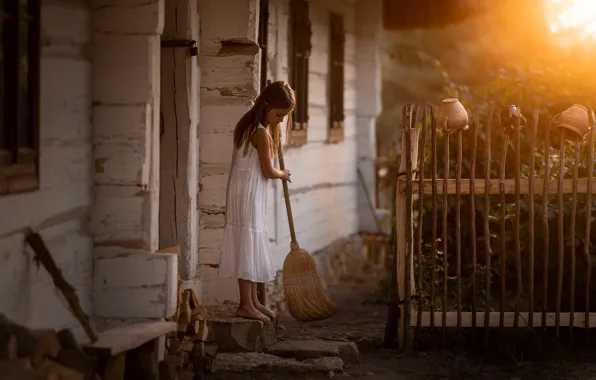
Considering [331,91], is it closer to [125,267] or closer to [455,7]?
[455,7]

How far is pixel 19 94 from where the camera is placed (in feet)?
19.2

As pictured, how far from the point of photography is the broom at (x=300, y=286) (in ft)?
27.3

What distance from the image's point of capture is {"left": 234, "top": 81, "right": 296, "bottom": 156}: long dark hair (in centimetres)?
789

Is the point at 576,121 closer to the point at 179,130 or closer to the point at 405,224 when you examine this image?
the point at 405,224

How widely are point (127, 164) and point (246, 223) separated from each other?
1.42 metres

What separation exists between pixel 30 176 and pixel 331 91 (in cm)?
804

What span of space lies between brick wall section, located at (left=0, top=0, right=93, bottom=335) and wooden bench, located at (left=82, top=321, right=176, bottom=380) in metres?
0.34

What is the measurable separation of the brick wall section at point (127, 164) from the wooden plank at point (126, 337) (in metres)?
0.20

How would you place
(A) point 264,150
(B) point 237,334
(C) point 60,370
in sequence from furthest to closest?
(B) point 237,334 < (A) point 264,150 < (C) point 60,370

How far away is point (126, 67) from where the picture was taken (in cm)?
670

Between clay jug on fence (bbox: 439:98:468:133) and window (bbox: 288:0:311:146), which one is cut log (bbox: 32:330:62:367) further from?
window (bbox: 288:0:311:146)

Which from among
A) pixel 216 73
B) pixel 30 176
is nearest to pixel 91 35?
pixel 30 176

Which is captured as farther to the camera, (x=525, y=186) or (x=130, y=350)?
(x=525, y=186)

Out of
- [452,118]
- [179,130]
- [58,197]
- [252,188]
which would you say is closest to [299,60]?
[452,118]
